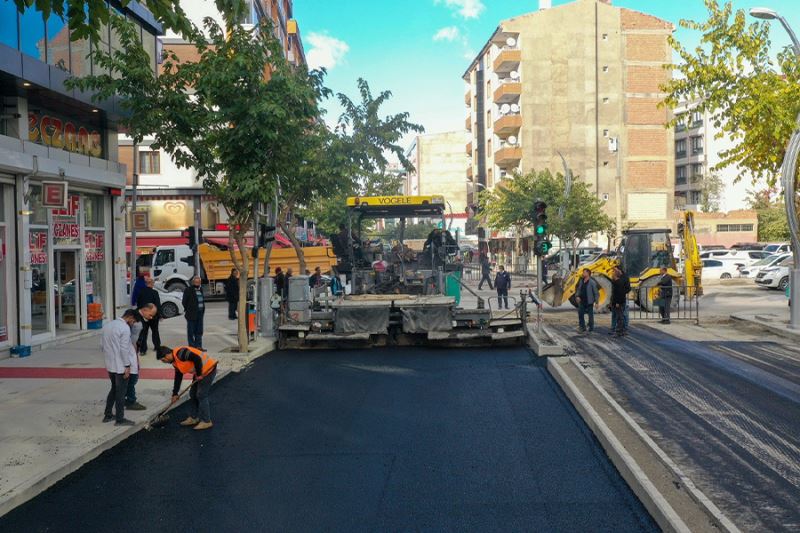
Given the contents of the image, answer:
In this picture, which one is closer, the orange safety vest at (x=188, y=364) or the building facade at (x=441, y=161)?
the orange safety vest at (x=188, y=364)

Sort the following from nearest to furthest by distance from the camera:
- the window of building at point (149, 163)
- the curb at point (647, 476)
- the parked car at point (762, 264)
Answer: the curb at point (647, 476) < the parked car at point (762, 264) < the window of building at point (149, 163)

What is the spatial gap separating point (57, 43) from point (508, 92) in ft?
171

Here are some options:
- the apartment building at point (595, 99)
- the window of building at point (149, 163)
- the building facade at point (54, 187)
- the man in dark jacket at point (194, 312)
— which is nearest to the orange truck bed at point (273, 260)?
the building facade at point (54, 187)

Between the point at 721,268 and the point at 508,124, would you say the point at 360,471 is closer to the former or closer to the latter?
the point at 721,268

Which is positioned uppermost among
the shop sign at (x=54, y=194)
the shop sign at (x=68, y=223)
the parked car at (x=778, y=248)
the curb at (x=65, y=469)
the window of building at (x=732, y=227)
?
the window of building at (x=732, y=227)

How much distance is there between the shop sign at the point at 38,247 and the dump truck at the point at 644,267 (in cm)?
1468

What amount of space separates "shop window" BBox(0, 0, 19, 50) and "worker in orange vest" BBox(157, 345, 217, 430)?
8664 mm

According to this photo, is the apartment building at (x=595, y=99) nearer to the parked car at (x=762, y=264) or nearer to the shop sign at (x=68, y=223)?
the parked car at (x=762, y=264)

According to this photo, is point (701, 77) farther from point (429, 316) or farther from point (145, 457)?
point (145, 457)

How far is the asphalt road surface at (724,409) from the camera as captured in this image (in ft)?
22.6

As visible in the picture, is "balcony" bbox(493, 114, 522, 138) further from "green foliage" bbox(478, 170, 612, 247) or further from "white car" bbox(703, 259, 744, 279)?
"white car" bbox(703, 259, 744, 279)

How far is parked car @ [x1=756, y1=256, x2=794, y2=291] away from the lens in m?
34.2

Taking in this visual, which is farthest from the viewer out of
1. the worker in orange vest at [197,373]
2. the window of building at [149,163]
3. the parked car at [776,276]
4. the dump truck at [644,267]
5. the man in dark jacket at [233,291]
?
the window of building at [149,163]

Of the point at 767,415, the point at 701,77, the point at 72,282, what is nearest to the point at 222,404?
the point at 767,415
